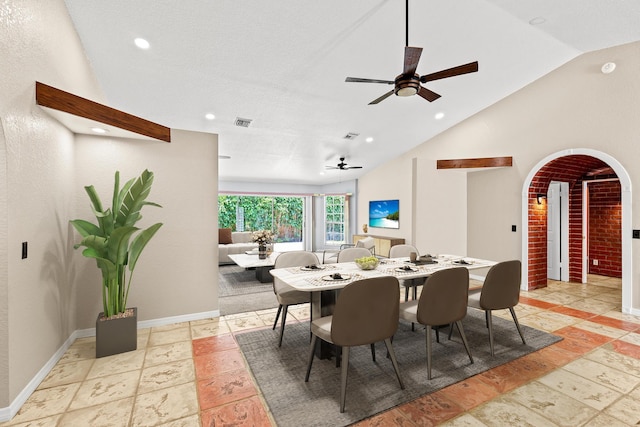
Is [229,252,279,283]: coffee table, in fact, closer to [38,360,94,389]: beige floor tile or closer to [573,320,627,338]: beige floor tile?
[38,360,94,389]: beige floor tile

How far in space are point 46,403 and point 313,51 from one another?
12.7ft

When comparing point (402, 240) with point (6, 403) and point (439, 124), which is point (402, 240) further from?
point (6, 403)

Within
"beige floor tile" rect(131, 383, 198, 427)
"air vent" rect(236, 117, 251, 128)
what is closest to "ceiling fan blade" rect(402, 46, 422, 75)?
"beige floor tile" rect(131, 383, 198, 427)

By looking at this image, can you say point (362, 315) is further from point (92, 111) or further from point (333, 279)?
point (92, 111)

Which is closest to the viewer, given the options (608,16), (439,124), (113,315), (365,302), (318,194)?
(365,302)

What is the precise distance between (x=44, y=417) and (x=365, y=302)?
218cm

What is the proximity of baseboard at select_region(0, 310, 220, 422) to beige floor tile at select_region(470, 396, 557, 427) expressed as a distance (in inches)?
116

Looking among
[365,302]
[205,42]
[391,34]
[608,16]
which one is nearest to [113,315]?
[365,302]

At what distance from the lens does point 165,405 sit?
200 cm

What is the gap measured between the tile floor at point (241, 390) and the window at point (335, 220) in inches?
276

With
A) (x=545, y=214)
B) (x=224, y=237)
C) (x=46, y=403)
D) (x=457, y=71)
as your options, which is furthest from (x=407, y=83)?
(x=224, y=237)

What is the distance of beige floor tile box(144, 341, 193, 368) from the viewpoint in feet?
8.57

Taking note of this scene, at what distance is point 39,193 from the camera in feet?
7.47

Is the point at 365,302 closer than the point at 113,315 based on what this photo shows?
Yes
